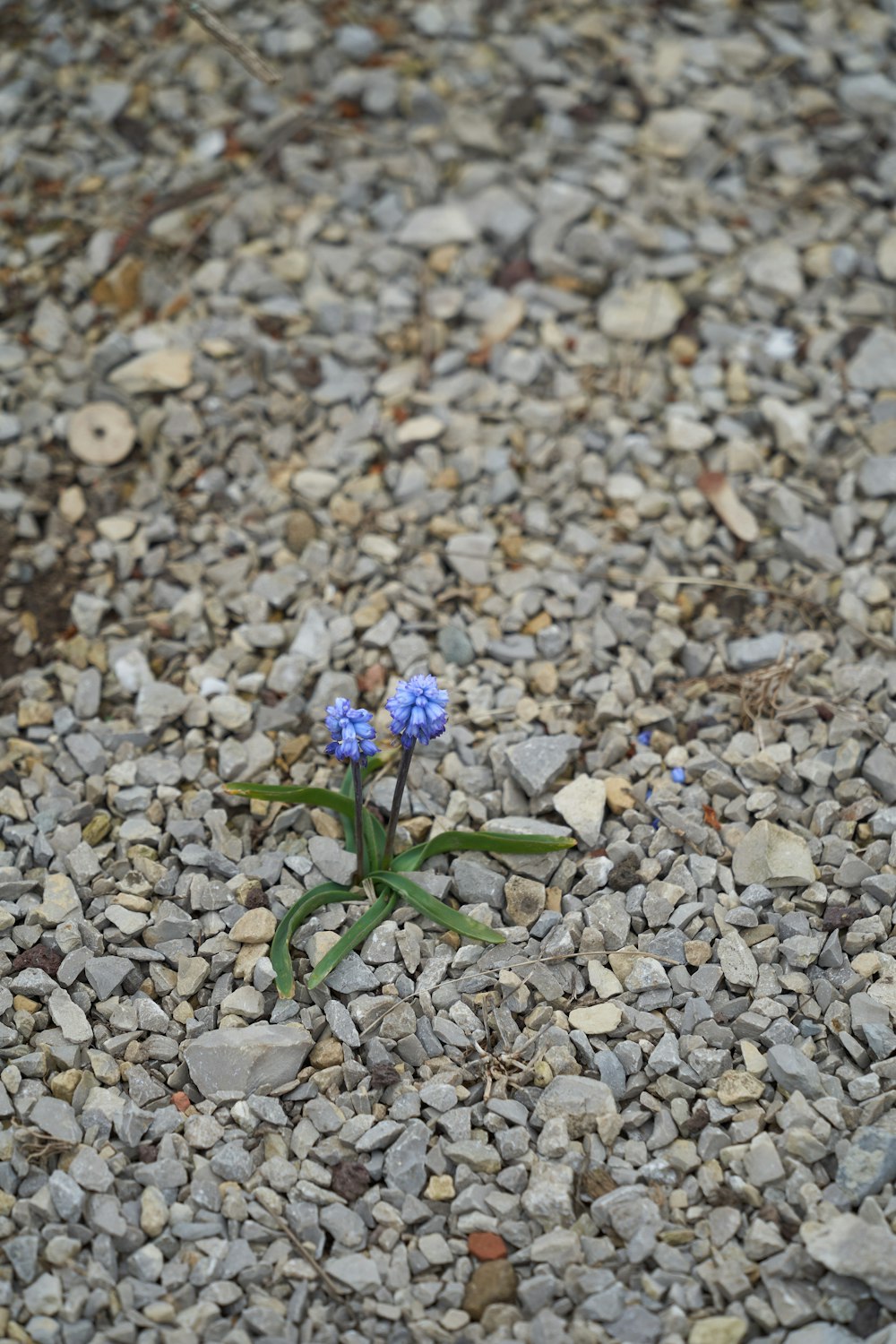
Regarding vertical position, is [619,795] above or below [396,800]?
below

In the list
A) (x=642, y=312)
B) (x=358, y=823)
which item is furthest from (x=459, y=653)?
(x=642, y=312)

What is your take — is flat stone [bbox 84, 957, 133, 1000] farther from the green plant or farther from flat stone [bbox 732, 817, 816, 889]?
flat stone [bbox 732, 817, 816, 889]

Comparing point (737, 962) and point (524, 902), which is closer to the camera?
point (737, 962)

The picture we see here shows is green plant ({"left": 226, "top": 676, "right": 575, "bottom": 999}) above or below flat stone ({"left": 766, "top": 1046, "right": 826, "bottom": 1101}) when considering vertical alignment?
above

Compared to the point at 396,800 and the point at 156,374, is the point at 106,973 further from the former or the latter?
the point at 156,374

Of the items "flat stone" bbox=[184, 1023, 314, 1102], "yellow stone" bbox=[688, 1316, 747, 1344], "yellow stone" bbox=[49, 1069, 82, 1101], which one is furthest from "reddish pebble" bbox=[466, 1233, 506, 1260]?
"yellow stone" bbox=[49, 1069, 82, 1101]
